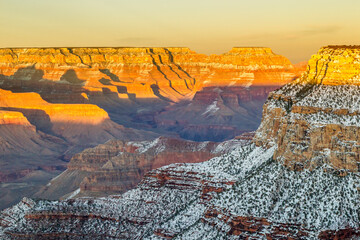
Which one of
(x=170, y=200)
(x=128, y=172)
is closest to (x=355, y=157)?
(x=170, y=200)

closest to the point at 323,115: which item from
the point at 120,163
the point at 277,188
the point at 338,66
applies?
the point at 338,66

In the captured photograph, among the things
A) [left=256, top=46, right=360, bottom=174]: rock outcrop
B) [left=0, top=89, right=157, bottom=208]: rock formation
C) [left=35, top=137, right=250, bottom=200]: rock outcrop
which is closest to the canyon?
[left=256, top=46, right=360, bottom=174]: rock outcrop

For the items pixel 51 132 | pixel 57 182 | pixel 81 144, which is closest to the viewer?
pixel 57 182

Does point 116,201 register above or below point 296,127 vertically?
below

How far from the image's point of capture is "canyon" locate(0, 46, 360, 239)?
4934 centimetres

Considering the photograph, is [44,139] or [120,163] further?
[44,139]

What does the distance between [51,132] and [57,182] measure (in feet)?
247

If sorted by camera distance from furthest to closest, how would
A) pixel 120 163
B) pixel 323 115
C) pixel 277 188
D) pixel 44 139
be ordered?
pixel 44 139 → pixel 120 163 → pixel 323 115 → pixel 277 188

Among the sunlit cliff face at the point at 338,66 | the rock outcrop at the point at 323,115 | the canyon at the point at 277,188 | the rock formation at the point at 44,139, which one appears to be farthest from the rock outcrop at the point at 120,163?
the sunlit cliff face at the point at 338,66

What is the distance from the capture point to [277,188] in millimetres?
52000

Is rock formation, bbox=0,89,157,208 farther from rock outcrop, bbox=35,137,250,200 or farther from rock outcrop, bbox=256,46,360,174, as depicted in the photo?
rock outcrop, bbox=256,46,360,174

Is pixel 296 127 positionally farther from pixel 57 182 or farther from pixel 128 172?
pixel 57 182

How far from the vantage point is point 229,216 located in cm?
5150

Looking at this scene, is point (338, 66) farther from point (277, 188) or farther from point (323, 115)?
point (277, 188)
